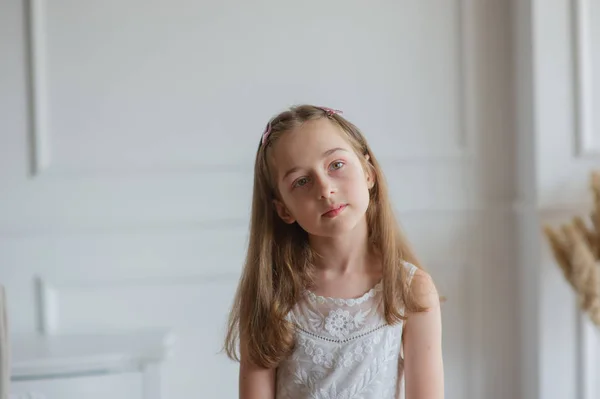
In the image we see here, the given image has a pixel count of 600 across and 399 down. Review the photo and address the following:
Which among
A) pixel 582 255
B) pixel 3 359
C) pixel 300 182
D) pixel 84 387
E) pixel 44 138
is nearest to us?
pixel 3 359

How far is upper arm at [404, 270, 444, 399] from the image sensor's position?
111 cm

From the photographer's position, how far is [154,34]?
69.8 inches

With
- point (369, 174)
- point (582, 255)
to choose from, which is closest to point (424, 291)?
point (369, 174)

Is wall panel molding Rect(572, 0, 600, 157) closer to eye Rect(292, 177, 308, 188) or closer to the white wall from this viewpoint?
the white wall

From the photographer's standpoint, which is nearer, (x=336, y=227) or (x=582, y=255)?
(x=336, y=227)

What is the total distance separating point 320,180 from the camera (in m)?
1.04

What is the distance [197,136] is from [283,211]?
734 millimetres

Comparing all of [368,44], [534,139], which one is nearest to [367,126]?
[368,44]

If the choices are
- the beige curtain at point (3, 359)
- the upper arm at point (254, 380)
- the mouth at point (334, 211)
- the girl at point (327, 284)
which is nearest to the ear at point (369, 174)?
the girl at point (327, 284)

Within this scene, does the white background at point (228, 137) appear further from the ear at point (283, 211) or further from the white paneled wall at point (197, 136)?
the ear at point (283, 211)

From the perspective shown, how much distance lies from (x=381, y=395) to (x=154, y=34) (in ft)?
3.69

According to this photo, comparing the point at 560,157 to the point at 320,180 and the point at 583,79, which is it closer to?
Result: the point at 583,79

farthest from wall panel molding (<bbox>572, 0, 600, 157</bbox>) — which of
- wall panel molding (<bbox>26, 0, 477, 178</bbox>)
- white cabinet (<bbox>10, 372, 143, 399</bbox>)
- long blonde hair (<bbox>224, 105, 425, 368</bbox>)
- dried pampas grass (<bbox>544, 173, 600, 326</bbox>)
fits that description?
white cabinet (<bbox>10, 372, 143, 399</bbox>)

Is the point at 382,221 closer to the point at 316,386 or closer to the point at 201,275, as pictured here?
the point at 316,386
